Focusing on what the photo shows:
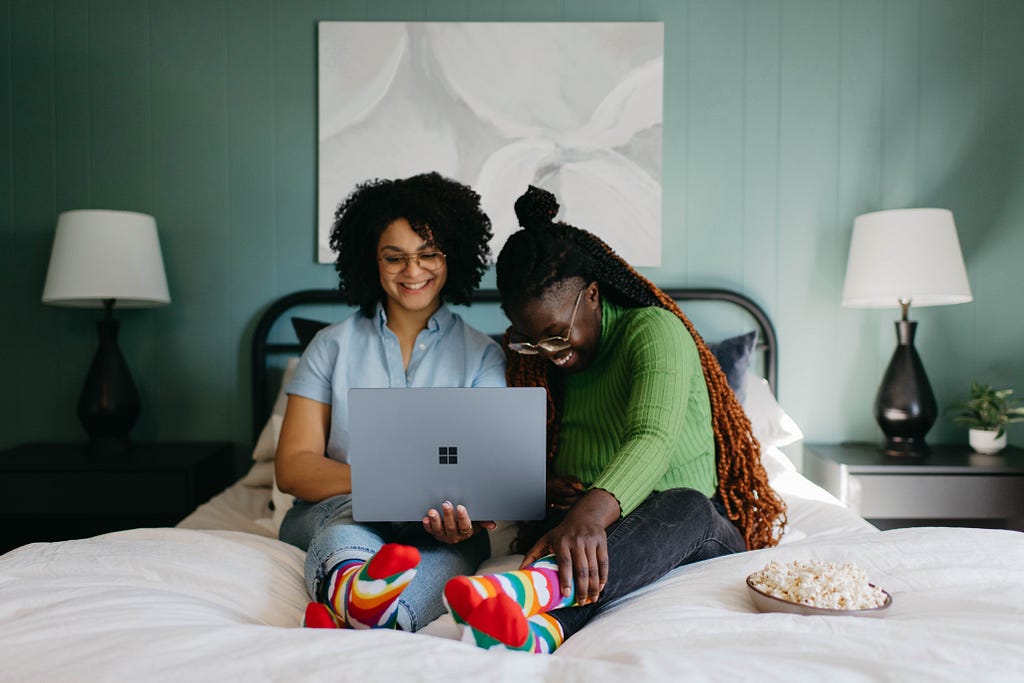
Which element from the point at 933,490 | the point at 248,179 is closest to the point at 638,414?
the point at 933,490

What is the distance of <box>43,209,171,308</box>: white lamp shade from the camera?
209cm

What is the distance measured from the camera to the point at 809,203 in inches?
94.8

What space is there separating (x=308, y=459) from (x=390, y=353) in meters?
0.29

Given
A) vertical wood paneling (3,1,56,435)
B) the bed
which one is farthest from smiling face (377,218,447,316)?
vertical wood paneling (3,1,56,435)

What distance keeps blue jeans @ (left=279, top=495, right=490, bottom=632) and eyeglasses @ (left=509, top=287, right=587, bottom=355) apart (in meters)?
0.38

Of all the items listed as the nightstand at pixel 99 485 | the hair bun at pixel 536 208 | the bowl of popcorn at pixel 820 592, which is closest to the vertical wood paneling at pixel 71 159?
the nightstand at pixel 99 485

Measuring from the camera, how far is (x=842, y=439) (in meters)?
2.42

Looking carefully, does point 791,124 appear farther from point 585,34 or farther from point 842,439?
point 842,439

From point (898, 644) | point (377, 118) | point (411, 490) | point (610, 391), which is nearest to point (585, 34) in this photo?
point (377, 118)

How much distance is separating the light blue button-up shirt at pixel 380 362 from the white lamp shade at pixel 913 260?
1325 millimetres

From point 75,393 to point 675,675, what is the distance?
2495 millimetres

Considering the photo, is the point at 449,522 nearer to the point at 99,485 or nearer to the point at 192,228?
the point at 99,485

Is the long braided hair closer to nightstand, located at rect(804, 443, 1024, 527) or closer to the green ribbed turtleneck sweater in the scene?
the green ribbed turtleneck sweater

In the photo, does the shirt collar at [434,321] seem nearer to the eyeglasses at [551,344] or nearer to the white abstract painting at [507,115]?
the eyeglasses at [551,344]
